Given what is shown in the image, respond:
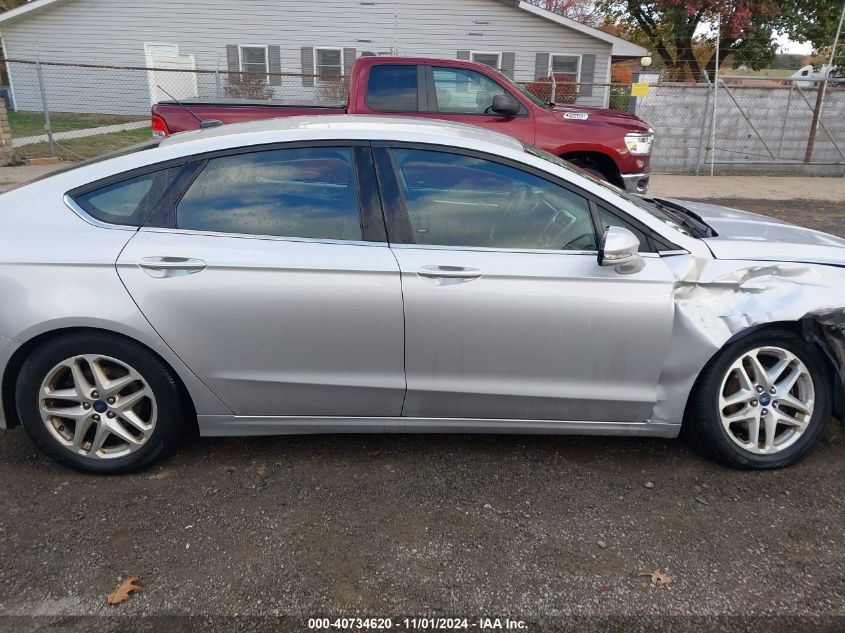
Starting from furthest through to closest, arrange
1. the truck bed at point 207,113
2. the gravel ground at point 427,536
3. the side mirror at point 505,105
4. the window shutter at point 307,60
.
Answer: the window shutter at point 307,60 < the side mirror at point 505,105 < the truck bed at point 207,113 < the gravel ground at point 427,536

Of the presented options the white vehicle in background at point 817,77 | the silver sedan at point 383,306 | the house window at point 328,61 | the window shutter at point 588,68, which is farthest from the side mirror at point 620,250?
the house window at point 328,61

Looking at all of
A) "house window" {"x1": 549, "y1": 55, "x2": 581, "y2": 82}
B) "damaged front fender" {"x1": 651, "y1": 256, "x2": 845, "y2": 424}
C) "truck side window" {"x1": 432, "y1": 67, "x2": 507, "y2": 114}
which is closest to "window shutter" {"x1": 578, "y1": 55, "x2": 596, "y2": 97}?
"house window" {"x1": 549, "y1": 55, "x2": 581, "y2": 82}

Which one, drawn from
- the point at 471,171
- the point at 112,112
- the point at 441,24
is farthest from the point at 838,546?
the point at 112,112

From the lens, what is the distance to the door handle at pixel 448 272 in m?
2.92

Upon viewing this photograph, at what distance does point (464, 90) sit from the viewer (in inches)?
312

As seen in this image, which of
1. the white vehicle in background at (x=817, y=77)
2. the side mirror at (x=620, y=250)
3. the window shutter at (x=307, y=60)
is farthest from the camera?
the window shutter at (x=307, y=60)

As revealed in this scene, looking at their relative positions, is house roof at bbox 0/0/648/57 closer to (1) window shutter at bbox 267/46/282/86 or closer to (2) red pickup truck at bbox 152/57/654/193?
(1) window shutter at bbox 267/46/282/86

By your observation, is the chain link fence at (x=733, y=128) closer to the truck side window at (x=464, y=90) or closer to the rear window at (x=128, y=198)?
the truck side window at (x=464, y=90)

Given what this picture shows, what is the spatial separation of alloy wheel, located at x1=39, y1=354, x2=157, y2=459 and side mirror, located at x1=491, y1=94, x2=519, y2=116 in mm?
5715

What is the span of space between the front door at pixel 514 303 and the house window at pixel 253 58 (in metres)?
20.7

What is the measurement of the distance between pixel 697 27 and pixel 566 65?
489 cm

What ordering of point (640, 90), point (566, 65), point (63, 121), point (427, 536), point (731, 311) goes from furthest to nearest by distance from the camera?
point (566, 65) < point (63, 121) < point (640, 90) < point (731, 311) < point (427, 536)

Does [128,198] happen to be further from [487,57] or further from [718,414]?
[487,57]

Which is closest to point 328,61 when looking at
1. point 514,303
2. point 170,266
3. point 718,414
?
point 170,266
